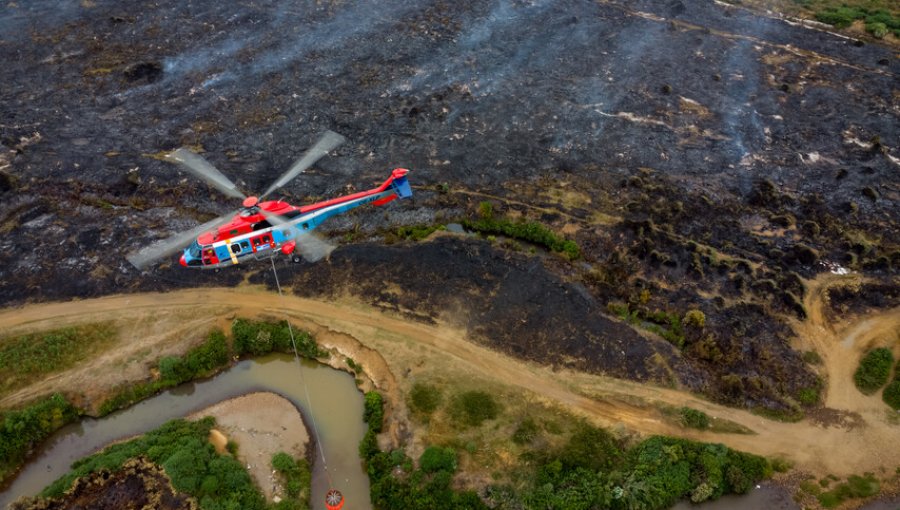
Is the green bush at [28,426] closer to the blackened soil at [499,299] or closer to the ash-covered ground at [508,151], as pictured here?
the ash-covered ground at [508,151]

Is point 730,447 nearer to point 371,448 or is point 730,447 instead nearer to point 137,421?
point 371,448

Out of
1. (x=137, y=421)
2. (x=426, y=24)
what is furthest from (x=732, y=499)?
(x=426, y=24)

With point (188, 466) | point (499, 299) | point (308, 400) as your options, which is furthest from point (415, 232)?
point (188, 466)

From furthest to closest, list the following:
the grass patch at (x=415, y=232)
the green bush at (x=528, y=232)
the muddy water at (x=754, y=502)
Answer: the grass patch at (x=415, y=232) → the green bush at (x=528, y=232) → the muddy water at (x=754, y=502)

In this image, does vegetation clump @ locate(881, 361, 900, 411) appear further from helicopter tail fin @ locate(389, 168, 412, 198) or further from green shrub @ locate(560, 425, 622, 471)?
helicopter tail fin @ locate(389, 168, 412, 198)

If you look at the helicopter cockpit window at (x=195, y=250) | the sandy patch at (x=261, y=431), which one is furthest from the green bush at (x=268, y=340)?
the helicopter cockpit window at (x=195, y=250)

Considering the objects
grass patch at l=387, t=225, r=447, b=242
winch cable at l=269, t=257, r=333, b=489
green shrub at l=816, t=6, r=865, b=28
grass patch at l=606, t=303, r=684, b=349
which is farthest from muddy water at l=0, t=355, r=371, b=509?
green shrub at l=816, t=6, r=865, b=28
